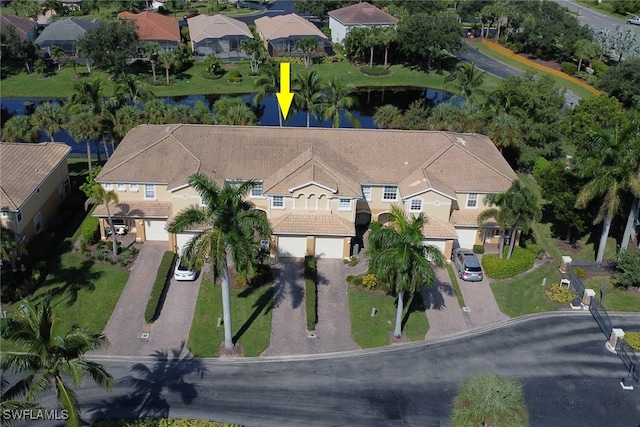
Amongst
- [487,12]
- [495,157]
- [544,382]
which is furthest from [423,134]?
[487,12]

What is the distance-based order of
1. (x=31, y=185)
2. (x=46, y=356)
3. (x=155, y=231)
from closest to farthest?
(x=46, y=356), (x=31, y=185), (x=155, y=231)

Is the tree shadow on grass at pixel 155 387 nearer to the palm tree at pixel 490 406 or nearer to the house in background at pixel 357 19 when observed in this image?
the palm tree at pixel 490 406

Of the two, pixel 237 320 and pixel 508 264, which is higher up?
pixel 508 264

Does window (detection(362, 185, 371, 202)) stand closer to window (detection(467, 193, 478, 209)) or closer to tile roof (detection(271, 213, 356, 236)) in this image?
tile roof (detection(271, 213, 356, 236))

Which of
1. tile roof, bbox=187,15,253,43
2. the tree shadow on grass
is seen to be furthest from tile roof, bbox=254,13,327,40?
the tree shadow on grass

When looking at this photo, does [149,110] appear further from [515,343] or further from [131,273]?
[515,343]

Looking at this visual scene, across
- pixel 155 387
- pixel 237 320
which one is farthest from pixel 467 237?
pixel 155 387

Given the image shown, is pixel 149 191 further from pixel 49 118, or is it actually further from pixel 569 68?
pixel 569 68

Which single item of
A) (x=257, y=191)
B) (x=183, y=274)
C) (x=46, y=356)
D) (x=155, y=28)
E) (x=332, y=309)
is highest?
(x=46, y=356)
